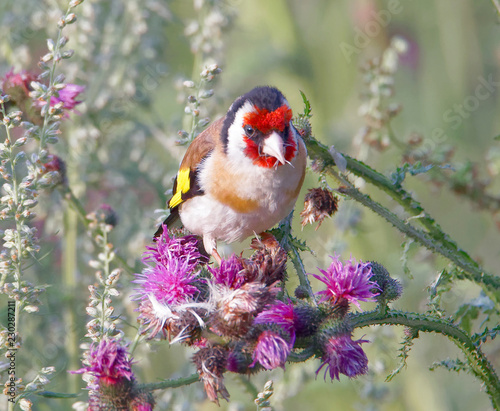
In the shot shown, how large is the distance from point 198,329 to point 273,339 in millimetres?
287

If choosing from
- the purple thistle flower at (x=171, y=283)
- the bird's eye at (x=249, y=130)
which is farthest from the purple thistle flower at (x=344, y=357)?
the bird's eye at (x=249, y=130)

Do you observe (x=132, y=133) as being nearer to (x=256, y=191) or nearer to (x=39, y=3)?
(x=39, y=3)

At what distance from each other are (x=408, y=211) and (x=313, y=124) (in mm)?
2574

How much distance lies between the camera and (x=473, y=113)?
5617 millimetres

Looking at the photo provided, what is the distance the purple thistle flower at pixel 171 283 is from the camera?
201 centimetres

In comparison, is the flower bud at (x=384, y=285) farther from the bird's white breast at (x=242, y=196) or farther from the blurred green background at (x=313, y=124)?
the bird's white breast at (x=242, y=196)

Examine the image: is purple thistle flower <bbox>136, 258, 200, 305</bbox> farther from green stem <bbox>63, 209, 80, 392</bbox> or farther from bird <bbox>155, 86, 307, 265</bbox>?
green stem <bbox>63, 209, 80, 392</bbox>

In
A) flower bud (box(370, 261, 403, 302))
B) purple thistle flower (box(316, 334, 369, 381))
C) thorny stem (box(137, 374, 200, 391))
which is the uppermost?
flower bud (box(370, 261, 403, 302))

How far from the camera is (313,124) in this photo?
15.8 ft

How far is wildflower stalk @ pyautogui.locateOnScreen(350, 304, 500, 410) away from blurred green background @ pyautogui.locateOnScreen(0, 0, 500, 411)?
0.60 metres

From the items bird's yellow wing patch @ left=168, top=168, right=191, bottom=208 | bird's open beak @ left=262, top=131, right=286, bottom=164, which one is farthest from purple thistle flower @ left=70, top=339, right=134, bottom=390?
bird's yellow wing patch @ left=168, top=168, right=191, bottom=208

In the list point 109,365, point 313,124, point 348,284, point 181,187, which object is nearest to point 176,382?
point 109,365

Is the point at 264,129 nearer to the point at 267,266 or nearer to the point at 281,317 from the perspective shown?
the point at 267,266

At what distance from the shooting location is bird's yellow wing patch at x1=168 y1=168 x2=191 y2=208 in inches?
113
